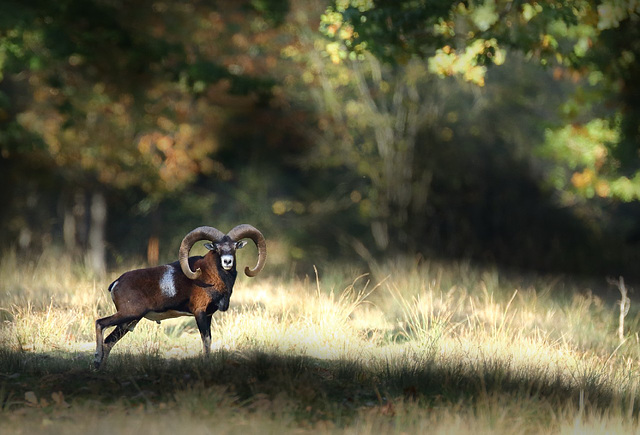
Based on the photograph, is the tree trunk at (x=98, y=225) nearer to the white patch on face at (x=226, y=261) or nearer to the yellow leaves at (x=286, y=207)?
the yellow leaves at (x=286, y=207)

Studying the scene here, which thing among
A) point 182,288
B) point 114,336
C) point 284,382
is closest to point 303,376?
point 284,382

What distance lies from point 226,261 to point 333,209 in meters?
14.9

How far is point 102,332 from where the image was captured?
7512 millimetres

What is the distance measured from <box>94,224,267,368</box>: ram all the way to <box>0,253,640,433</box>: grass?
379 millimetres

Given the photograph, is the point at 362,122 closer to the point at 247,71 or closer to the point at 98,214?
the point at 247,71

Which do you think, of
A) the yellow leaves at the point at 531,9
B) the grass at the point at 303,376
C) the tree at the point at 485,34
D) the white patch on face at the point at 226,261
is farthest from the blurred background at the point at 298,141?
the white patch on face at the point at 226,261

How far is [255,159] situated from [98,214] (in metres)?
5.19

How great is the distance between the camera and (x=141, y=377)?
735 centimetres

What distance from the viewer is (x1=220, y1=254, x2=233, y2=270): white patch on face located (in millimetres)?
7625

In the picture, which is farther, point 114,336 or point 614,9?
point 614,9

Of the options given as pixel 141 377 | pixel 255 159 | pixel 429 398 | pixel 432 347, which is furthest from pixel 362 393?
pixel 255 159

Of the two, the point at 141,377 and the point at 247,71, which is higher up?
the point at 247,71

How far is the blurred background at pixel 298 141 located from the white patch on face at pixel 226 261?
824cm

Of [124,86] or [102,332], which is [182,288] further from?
[124,86]
